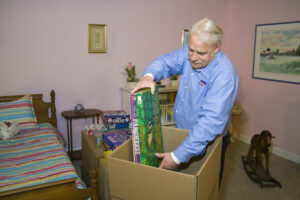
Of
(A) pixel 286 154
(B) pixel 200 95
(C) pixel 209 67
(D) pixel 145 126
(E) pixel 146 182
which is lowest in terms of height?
(A) pixel 286 154

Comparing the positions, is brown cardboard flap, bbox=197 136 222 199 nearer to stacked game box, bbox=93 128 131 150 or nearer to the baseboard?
stacked game box, bbox=93 128 131 150

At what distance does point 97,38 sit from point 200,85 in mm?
2465

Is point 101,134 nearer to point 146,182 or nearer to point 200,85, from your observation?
point 200,85

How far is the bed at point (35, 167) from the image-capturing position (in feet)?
5.14

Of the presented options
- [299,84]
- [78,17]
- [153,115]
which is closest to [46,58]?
[78,17]

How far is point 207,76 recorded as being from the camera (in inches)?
50.6

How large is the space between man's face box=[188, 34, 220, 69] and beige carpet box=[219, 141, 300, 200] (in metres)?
1.88

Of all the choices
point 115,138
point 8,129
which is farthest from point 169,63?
point 8,129

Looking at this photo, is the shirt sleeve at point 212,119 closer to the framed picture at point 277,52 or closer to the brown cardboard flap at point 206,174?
the brown cardboard flap at point 206,174

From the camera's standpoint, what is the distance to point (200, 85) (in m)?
1.33

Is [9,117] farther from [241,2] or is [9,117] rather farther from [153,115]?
[241,2]

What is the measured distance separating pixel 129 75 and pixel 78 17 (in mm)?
1022

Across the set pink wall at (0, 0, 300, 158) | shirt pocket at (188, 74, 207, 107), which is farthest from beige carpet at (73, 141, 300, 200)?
shirt pocket at (188, 74, 207, 107)

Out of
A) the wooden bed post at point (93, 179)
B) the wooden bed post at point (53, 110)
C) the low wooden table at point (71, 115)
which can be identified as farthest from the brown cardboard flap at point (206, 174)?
the wooden bed post at point (53, 110)
